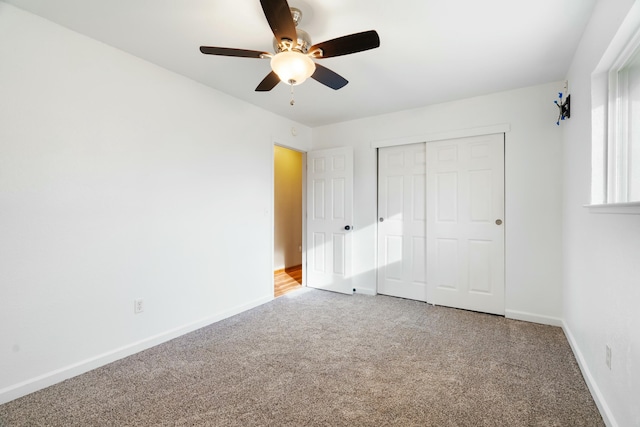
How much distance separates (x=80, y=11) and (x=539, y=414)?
366cm

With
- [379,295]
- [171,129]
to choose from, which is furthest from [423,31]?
[379,295]

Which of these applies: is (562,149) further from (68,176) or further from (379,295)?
(68,176)

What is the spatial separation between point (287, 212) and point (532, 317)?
13.5 ft

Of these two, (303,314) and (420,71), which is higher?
(420,71)

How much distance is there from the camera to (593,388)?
1.80m

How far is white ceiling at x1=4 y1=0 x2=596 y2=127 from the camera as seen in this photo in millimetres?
1834

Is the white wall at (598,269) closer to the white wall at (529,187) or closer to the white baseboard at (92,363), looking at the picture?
the white wall at (529,187)

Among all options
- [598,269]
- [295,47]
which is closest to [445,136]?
[598,269]

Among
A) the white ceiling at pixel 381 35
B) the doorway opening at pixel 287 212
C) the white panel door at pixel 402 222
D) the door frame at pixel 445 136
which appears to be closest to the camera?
the white ceiling at pixel 381 35

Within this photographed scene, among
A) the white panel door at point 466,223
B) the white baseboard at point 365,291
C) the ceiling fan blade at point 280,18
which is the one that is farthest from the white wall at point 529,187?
the ceiling fan blade at point 280,18

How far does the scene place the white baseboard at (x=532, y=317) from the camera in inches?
114

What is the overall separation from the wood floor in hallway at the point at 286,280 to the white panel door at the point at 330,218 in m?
0.33

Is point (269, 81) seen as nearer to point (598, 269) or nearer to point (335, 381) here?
point (335, 381)

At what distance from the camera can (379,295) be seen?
3961 millimetres
